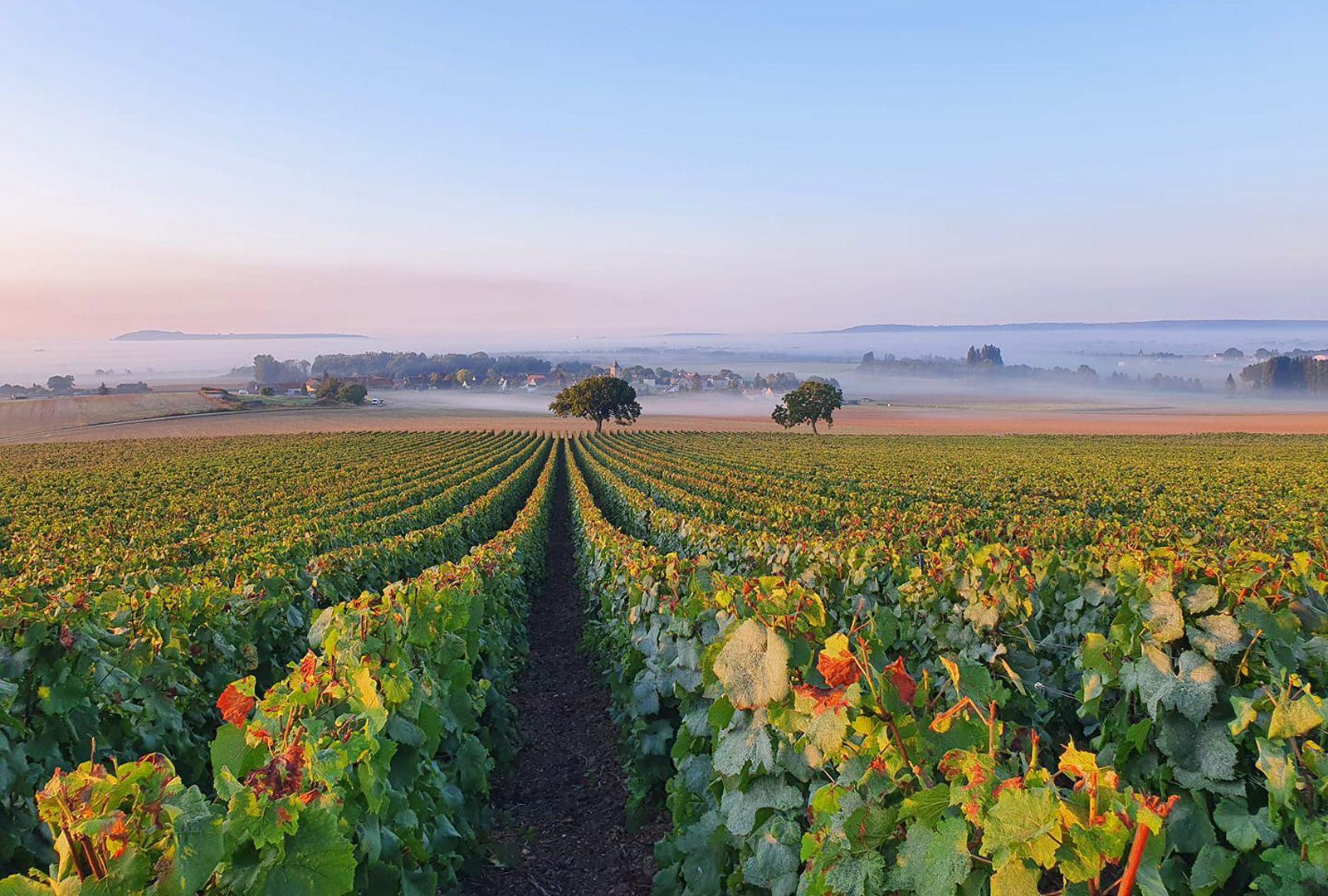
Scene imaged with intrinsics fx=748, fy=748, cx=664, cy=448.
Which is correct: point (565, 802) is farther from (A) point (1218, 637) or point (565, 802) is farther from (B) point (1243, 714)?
(B) point (1243, 714)

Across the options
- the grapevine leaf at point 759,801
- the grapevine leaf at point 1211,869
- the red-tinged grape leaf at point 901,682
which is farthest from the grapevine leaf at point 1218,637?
the grapevine leaf at point 759,801

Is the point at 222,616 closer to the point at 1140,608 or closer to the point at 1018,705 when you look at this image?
the point at 1018,705

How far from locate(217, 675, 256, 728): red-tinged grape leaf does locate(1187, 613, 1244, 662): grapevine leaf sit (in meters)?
4.04

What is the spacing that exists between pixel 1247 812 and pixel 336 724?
358 cm

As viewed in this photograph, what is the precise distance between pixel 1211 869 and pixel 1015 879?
124 cm

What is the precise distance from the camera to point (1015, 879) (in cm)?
197

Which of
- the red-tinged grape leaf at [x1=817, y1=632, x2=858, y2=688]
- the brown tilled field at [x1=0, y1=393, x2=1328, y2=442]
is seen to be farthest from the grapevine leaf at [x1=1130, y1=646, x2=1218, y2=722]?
the brown tilled field at [x1=0, y1=393, x2=1328, y2=442]

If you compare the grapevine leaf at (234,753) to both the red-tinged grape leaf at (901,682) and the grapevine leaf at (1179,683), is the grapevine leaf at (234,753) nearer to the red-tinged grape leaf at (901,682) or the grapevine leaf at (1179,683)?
the red-tinged grape leaf at (901,682)

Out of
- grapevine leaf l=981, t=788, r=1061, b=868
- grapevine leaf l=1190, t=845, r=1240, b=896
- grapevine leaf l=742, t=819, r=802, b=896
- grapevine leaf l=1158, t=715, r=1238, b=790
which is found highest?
grapevine leaf l=981, t=788, r=1061, b=868

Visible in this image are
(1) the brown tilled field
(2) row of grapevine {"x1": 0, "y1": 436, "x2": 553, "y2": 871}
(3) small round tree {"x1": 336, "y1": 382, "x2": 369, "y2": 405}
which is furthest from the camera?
(3) small round tree {"x1": 336, "y1": 382, "x2": 369, "y2": 405}

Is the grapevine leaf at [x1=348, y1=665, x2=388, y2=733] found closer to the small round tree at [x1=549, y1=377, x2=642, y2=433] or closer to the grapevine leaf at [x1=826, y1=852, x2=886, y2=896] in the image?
the grapevine leaf at [x1=826, y1=852, x2=886, y2=896]

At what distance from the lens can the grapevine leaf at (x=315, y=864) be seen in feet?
7.63

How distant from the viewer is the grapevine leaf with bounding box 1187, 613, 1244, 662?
311 centimetres

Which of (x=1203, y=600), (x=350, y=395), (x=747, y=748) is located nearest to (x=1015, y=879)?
(x=747, y=748)
